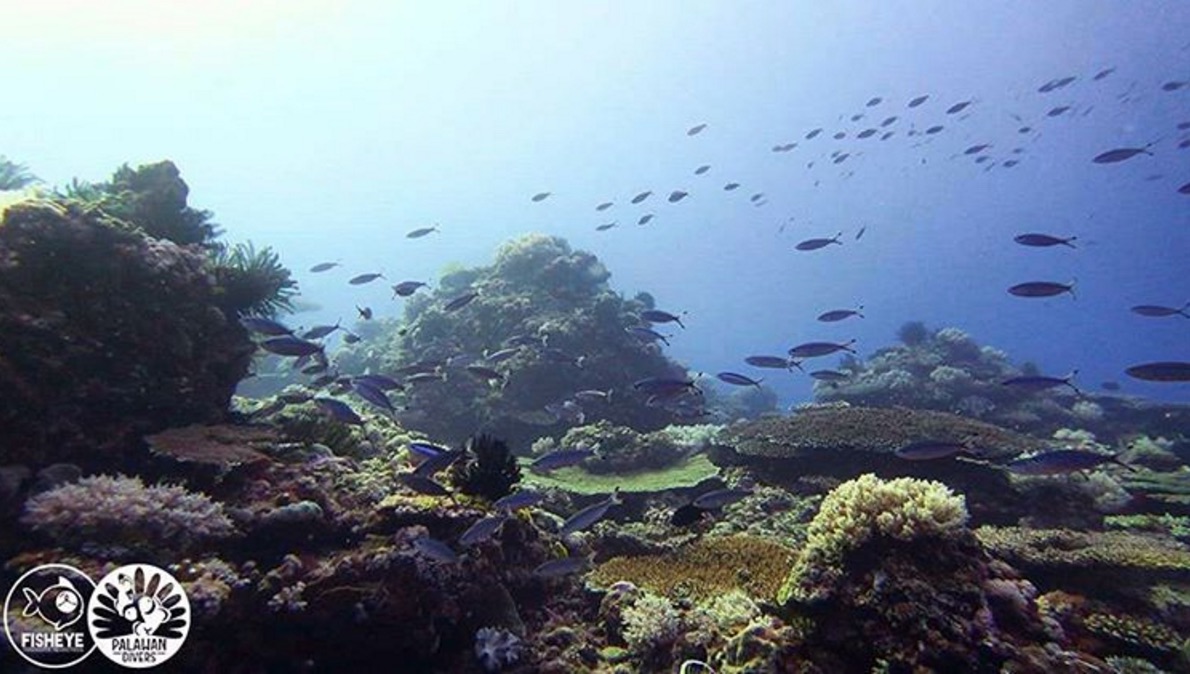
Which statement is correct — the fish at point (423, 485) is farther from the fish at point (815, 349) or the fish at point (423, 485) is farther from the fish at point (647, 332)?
the fish at point (647, 332)

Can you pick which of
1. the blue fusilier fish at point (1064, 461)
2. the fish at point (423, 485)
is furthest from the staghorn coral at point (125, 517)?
the blue fusilier fish at point (1064, 461)

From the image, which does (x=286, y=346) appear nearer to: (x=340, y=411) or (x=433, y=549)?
(x=340, y=411)

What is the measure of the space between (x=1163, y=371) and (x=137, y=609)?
Answer: 12.3 m

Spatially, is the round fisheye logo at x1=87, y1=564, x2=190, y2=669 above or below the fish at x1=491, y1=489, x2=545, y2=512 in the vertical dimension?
below

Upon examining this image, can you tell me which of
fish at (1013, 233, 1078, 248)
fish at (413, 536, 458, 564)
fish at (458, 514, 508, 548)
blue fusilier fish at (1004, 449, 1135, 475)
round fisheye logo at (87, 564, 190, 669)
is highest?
fish at (1013, 233, 1078, 248)

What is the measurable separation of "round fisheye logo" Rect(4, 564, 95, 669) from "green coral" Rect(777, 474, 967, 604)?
A: 4905mm

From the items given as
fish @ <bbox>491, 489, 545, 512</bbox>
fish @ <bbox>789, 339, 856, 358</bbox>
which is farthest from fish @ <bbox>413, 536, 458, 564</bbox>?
fish @ <bbox>789, 339, 856, 358</bbox>

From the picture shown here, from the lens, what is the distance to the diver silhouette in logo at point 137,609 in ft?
12.5

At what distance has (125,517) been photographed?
14.1ft

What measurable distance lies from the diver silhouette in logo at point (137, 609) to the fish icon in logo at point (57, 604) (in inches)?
4.3

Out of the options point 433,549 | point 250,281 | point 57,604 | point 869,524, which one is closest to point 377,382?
point 250,281

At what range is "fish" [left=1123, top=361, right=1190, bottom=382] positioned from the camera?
321 inches

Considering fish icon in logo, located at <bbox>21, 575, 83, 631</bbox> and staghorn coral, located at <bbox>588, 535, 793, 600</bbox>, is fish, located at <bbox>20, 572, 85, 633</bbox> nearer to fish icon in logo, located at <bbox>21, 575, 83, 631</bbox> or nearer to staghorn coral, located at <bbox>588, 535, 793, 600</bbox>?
fish icon in logo, located at <bbox>21, 575, 83, 631</bbox>

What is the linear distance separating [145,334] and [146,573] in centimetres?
291
